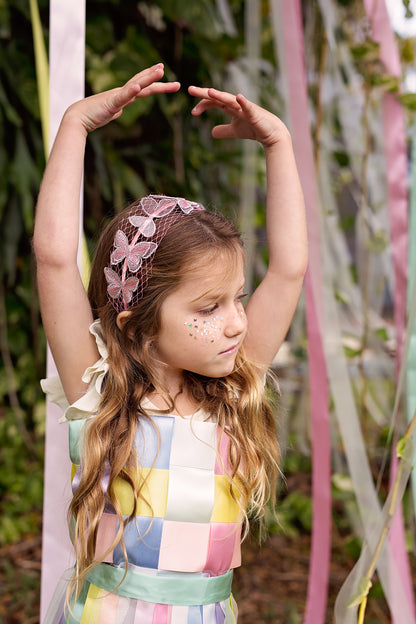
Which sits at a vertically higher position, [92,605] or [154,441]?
[154,441]

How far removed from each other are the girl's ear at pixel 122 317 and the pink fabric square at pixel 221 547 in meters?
0.33

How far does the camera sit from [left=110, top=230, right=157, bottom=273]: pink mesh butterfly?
1.02m

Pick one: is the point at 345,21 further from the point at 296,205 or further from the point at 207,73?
the point at 296,205

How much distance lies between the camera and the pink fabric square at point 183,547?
1014mm

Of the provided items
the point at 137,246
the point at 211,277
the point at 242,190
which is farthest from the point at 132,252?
the point at 242,190

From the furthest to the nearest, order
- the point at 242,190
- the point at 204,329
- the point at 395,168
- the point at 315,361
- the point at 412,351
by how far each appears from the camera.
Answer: the point at 242,190, the point at 395,168, the point at 315,361, the point at 412,351, the point at 204,329

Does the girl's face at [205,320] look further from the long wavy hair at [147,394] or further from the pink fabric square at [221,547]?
the pink fabric square at [221,547]

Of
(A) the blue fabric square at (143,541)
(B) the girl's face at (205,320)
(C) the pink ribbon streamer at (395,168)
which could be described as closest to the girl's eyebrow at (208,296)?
(B) the girl's face at (205,320)

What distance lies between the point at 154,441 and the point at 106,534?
0.50ft

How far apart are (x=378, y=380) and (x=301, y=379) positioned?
1.73ft

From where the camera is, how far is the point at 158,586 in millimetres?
1006

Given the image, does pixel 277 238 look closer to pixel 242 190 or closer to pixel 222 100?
pixel 222 100

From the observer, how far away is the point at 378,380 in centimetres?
228

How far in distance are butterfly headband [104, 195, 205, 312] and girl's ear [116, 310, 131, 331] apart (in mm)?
12
